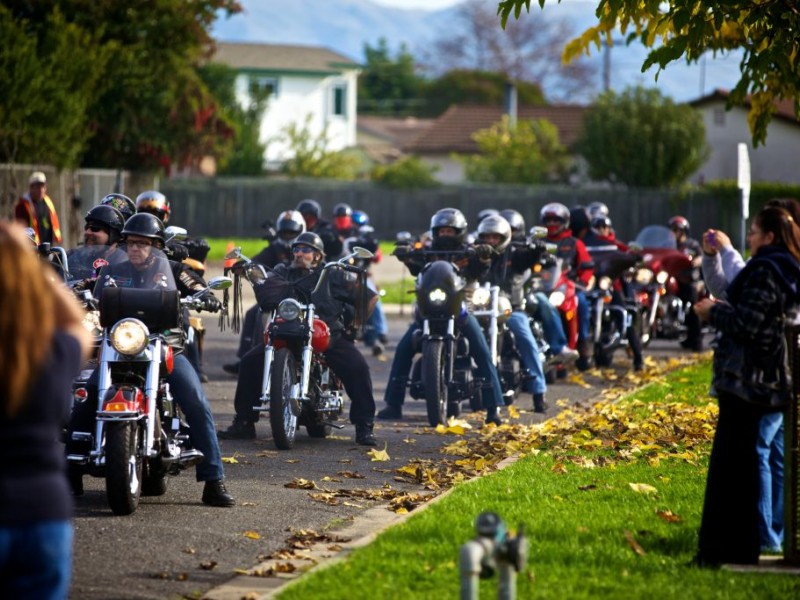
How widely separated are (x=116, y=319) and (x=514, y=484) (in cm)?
270

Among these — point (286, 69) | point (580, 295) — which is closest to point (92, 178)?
point (580, 295)

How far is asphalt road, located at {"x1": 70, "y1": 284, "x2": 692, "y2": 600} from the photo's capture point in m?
7.74

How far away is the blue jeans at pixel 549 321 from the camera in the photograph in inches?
677

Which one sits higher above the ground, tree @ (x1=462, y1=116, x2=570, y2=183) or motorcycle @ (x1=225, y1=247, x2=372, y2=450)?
tree @ (x1=462, y1=116, x2=570, y2=183)

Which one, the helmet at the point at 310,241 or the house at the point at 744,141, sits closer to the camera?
the helmet at the point at 310,241

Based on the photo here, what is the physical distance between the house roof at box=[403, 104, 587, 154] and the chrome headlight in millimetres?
61525

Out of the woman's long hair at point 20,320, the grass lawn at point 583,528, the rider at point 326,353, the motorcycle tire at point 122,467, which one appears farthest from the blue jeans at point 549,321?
the woman's long hair at point 20,320

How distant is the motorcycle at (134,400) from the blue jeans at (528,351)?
633 cm

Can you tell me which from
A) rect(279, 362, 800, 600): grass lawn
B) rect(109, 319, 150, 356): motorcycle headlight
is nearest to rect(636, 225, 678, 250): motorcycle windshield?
rect(279, 362, 800, 600): grass lawn

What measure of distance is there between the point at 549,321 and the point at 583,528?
8.55 metres

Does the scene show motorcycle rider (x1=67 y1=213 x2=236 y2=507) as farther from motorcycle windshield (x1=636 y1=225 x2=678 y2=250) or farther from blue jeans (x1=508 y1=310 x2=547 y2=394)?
motorcycle windshield (x1=636 y1=225 x2=678 y2=250)

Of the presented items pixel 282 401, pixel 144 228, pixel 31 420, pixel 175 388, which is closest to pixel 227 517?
pixel 175 388

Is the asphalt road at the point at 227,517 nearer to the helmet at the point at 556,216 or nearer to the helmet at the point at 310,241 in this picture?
the helmet at the point at 310,241

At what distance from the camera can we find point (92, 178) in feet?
120
